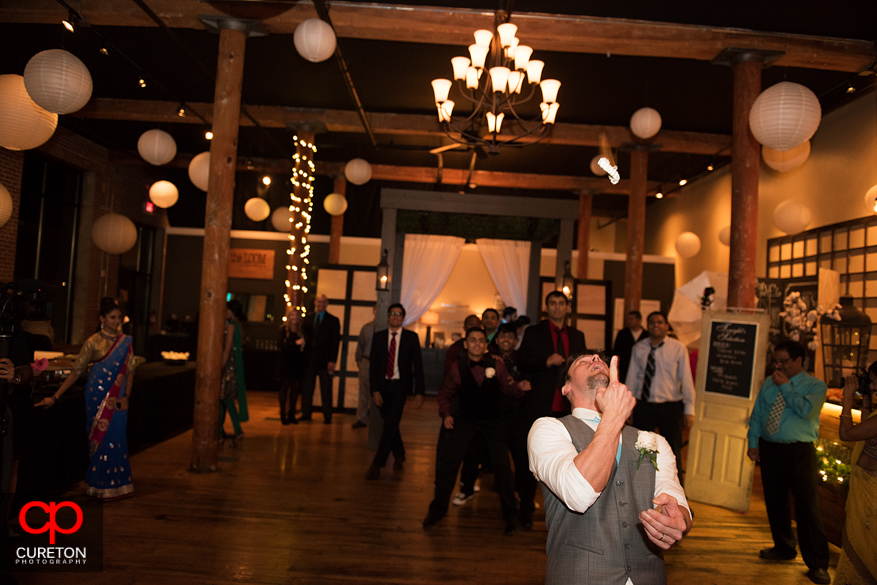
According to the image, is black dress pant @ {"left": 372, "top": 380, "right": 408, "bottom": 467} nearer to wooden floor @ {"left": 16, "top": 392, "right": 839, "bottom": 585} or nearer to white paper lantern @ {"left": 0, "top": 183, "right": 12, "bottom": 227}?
wooden floor @ {"left": 16, "top": 392, "right": 839, "bottom": 585}

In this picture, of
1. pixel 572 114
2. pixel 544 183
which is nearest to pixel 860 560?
pixel 572 114

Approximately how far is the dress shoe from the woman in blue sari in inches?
181

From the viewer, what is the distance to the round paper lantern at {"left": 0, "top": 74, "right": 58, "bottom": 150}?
4.68 m

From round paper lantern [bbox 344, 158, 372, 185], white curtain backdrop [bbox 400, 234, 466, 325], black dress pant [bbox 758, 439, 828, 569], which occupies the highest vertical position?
round paper lantern [bbox 344, 158, 372, 185]

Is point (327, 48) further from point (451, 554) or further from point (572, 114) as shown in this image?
point (572, 114)

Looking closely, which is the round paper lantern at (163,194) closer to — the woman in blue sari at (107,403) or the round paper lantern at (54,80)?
the round paper lantern at (54,80)

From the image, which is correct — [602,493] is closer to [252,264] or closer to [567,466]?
[567,466]

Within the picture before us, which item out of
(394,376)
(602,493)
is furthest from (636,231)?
(602,493)

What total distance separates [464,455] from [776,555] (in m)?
2.20

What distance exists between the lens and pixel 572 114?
892cm

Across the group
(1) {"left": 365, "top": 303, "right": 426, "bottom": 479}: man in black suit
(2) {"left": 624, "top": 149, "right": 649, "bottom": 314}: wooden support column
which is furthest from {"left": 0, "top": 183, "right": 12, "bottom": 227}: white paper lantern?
(2) {"left": 624, "top": 149, "right": 649, "bottom": 314}: wooden support column

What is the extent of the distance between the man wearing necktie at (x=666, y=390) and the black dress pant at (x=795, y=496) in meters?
1.07

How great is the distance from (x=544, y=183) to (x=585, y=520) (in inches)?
445

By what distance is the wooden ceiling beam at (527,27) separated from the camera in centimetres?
584
